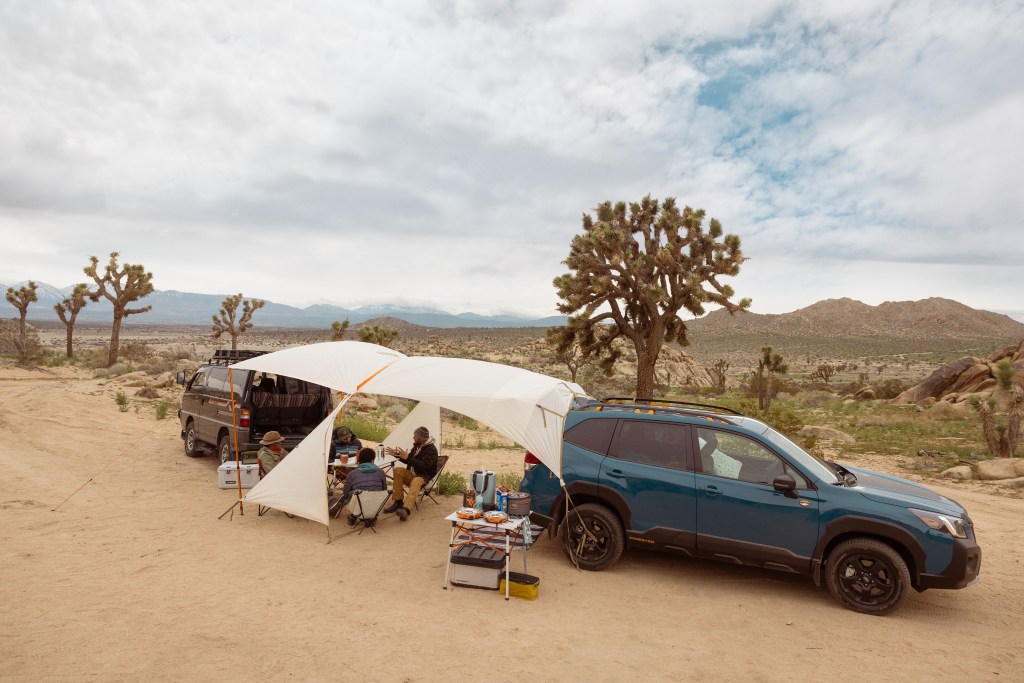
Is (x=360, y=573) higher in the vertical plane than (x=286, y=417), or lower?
lower

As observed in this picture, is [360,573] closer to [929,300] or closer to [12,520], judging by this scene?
[12,520]

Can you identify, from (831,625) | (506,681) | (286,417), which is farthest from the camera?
(286,417)

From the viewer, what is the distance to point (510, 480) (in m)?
12.1

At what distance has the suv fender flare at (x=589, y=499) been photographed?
7.33 meters

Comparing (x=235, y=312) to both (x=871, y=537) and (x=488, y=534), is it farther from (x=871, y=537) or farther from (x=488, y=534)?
(x=871, y=537)

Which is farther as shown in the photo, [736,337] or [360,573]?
[736,337]

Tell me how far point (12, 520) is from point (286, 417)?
14.6ft

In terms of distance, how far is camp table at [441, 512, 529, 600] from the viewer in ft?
23.6

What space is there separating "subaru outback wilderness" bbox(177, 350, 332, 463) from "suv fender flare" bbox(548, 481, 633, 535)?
5.77m

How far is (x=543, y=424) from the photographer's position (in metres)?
7.81

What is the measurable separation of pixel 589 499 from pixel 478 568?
5.30 feet

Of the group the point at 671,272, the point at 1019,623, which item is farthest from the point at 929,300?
the point at 1019,623

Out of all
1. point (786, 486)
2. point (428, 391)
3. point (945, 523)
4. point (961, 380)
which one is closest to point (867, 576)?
point (945, 523)

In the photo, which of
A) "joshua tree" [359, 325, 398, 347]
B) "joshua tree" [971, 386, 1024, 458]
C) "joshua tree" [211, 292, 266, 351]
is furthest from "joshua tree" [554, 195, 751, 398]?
"joshua tree" [211, 292, 266, 351]
